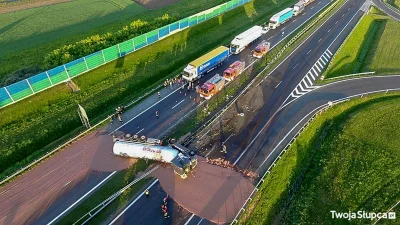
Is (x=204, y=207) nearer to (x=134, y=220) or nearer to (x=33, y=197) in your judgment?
(x=134, y=220)

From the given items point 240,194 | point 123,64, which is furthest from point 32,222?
point 123,64

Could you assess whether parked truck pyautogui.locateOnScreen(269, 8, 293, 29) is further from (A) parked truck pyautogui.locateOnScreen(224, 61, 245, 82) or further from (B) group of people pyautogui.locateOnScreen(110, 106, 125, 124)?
(B) group of people pyautogui.locateOnScreen(110, 106, 125, 124)

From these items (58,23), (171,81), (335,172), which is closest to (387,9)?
(335,172)

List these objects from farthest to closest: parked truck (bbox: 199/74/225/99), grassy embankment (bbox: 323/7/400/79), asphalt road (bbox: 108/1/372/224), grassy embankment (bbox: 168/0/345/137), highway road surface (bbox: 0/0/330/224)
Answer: grassy embankment (bbox: 323/7/400/79) < parked truck (bbox: 199/74/225/99) < grassy embankment (bbox: 168/0/345/137) < asphalt road (bbox: 108/1/372/224) < highway road surface (bbox: 0/0/330/224)

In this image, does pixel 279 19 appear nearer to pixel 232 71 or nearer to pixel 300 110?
pixel 232 71

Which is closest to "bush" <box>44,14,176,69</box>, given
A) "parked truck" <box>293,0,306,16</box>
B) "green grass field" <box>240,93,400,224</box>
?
"parked truck" <box>293,0,306,16</box>

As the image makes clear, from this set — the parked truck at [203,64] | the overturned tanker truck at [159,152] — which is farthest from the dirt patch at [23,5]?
the overturned tanker truck at [159,152]

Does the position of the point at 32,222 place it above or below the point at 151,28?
below
